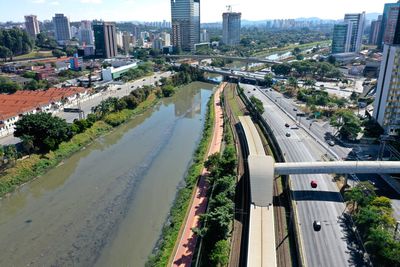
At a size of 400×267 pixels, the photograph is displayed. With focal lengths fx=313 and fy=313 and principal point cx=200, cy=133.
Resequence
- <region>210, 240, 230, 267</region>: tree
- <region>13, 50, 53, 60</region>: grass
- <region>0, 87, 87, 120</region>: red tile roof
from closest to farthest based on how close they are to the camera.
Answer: <region>210, 240, 230, 267</region>: tree
<region>0, 87, 87, 120</region>: red tile roof
<region>13, 50, 53, 60</region>: grass

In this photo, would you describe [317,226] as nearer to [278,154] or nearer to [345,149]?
[278,154]

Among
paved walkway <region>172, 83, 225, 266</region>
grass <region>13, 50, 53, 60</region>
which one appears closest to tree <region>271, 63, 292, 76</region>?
paved walkway <region>172, 83, 225, 266</region>

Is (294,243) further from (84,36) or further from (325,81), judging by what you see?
(84,36)

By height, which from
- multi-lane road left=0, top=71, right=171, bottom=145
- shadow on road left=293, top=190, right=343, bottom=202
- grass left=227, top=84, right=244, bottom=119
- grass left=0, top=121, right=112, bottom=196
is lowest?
grass left=0, top=121, right=112, bottom=196

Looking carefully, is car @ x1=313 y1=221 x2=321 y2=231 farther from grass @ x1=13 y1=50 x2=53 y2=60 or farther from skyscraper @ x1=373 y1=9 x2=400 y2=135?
grass @ x1=13 y1=50 x2=53 y2=60

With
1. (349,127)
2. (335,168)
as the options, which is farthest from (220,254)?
(349,127)

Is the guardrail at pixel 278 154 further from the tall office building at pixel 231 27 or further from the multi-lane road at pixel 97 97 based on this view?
the tall office building at pixel 231 27

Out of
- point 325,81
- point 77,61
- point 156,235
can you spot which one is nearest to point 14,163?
point 156,235
